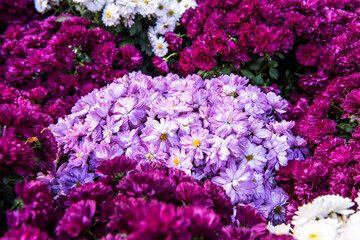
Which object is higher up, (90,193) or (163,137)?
(163,137)

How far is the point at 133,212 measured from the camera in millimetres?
1207

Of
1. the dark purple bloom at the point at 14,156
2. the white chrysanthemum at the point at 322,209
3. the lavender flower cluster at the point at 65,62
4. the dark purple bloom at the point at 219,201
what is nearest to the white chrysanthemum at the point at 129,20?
the lavender flower cluster at the point at 65,62

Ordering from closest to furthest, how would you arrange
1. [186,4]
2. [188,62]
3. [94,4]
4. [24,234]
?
1. [24,234]
2. [188,62]
3. [94,4]
4. [186,4]

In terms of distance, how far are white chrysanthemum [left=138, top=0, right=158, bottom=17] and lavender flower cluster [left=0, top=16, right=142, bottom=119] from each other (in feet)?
1.18

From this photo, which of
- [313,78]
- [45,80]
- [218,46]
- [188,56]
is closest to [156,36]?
[188,56]

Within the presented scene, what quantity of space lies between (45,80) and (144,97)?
1.39 m

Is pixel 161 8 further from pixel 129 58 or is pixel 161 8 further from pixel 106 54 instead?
pixel 106 54

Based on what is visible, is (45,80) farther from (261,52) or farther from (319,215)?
(319,215)

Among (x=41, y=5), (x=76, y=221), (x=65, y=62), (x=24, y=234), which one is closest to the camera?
(x=24, y=234)

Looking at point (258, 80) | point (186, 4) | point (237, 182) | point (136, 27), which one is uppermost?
point (186, 4)

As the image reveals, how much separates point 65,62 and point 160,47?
861mm

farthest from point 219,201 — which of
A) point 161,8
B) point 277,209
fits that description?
point 161,8

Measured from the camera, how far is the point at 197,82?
2.45 metres

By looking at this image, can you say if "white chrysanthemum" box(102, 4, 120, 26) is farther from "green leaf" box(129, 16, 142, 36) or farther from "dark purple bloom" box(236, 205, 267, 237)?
"dark purple bloom" box(236, 205, 267, 237)
